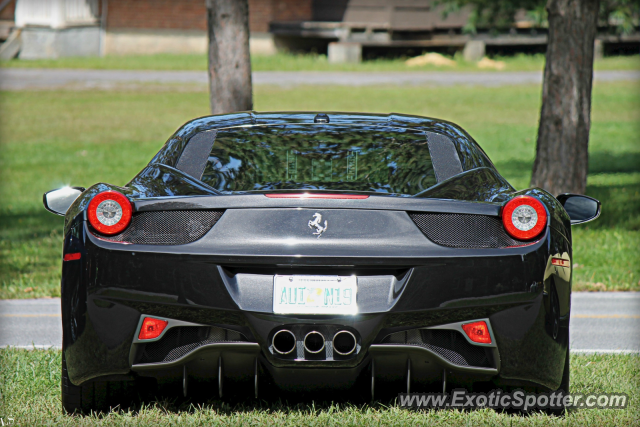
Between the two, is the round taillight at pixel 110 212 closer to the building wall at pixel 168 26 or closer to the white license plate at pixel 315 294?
the white license plate at pixel 315 294

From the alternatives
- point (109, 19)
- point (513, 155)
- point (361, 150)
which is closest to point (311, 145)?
point (361, 150)

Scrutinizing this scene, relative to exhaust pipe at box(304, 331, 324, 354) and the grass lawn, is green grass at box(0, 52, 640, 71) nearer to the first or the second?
the grass lawn

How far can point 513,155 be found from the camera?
57.3 ft

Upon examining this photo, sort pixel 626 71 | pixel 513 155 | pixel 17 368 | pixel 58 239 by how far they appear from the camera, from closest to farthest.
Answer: pixel 17 368 < pixel 58 239 < pixel 513 155 < pixel 626 71

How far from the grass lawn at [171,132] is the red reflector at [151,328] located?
4085 millimetres

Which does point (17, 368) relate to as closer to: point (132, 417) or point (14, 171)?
point (132, 417)

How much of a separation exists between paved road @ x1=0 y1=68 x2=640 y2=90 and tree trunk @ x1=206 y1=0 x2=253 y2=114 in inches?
739

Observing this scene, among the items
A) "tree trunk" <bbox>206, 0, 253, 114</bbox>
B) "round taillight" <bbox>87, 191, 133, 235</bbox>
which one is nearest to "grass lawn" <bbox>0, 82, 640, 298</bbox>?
"tree trunk" <bbox>206, 0, 253, 114</bbox>

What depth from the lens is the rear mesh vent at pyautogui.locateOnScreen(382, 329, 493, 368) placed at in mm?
3383

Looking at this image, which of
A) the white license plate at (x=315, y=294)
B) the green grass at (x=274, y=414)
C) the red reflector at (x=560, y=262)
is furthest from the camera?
the green grass at (x=274, y=414)

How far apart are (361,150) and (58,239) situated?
6.20m

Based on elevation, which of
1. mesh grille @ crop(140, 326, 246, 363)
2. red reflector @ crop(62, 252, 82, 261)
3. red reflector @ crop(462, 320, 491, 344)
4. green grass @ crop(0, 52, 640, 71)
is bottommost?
mesh grille @ crop(140, 326, 246, 363)

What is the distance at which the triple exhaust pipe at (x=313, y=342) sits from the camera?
3.32 metres

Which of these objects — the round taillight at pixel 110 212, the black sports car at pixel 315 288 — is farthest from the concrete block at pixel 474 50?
the round taillight at pixel 110 212
